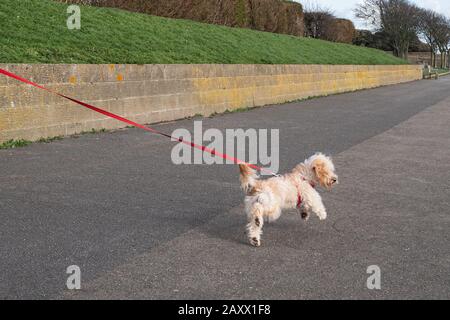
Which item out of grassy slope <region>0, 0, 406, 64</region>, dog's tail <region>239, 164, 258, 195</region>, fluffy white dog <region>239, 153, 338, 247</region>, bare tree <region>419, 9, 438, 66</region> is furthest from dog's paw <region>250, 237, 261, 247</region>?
bare tree <region>419, 9, 438, 66</region>

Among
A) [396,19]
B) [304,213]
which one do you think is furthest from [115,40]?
[396,19]

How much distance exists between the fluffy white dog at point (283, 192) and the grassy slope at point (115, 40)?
22.3 feet

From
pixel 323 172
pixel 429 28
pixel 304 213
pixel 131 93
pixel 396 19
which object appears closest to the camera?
pixel 323 172

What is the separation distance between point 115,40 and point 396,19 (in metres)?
59.8

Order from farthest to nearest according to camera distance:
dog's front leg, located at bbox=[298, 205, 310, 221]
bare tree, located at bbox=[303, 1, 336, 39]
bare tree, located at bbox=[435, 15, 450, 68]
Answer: bare tree, located at bbox=[435, 15, 450, 68] < bare tree, located at bbox=[303, 1, 336, 39] < dog's front leg, located at bbox=[298, 205, 310, 221]

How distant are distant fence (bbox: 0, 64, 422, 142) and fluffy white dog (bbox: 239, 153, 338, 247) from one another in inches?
237

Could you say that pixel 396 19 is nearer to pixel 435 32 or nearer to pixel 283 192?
pixel 435 32

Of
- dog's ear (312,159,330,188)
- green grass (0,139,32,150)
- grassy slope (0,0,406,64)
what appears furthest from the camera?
grassy slope (0,0,406,64)

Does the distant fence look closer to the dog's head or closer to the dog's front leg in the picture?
the dog's front leg

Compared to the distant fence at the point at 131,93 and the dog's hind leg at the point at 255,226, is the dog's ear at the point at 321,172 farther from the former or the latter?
the distant fence at the point at 131,93

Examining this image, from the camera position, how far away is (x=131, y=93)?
1345 centimetres

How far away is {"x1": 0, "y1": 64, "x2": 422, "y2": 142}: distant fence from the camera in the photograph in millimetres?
10453

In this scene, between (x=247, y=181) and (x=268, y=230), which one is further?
(x=268, y=230)

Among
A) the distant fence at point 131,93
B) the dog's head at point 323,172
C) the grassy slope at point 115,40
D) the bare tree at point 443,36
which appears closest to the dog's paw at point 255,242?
the dog's head at point 323,172
